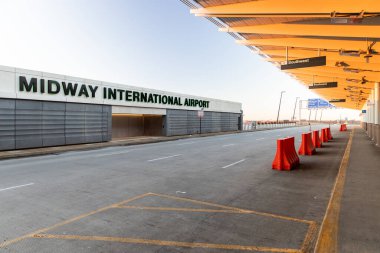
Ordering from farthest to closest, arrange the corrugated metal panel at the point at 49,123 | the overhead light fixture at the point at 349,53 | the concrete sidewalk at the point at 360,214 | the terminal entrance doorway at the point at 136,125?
the terminal entrance doorway at the point at 136,125, the corrugated metal panel at the point at 49,123, the overhead light fixture at the point at 349,53, the concrete sidewalk at the point at 360,214

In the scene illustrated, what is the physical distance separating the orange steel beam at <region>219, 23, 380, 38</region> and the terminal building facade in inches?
515

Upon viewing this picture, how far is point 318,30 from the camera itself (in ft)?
42.2

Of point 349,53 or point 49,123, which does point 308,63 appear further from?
point 49,123

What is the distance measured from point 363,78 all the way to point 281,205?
20.8m

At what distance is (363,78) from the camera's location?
898 inches

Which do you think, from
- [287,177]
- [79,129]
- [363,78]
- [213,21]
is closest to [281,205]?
[287,177]

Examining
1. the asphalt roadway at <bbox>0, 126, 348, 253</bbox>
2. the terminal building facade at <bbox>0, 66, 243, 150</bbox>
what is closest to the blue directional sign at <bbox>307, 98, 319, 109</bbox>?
the terminal building facade at <bbox>0, 66, 243, 150</bbox>

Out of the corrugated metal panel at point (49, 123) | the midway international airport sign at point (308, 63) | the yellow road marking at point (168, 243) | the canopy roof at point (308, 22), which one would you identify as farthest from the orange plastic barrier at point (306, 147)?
the corrugated metal panel at point (49, 123)

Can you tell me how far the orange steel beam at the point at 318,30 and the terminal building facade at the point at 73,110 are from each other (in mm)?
13076

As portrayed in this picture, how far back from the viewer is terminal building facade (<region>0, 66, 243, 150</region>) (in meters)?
17.8

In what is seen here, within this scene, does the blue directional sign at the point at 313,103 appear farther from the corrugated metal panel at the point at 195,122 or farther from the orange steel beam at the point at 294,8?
the orange steel beam at the point at 294,8

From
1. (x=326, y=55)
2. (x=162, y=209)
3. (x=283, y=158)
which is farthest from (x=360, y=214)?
(x=326, y=55)

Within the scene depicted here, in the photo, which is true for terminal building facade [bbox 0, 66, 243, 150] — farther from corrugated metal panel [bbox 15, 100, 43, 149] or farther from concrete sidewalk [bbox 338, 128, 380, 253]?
concrete sidewalk [bbox 338, 128, 380, 253]

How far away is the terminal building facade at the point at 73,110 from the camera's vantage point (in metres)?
17.8
